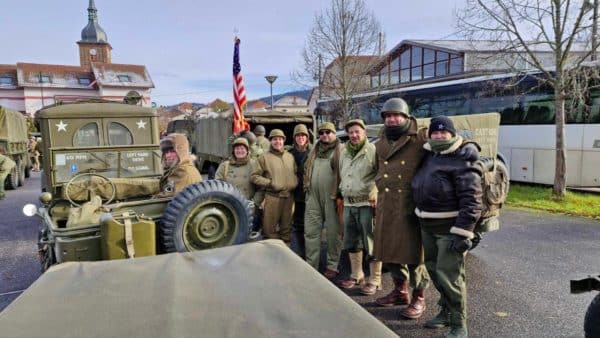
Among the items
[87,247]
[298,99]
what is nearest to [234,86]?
[87,247]

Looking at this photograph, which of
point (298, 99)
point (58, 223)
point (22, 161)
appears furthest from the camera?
point (298, 99)

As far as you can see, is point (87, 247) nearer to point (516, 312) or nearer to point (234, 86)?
point (516, 312)

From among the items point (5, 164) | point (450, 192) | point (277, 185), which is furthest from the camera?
point (5, 164)

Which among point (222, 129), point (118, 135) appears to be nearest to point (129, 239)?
point (118, 135)

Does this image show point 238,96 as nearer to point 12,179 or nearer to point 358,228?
point 358,228

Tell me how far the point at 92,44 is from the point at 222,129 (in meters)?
64.2

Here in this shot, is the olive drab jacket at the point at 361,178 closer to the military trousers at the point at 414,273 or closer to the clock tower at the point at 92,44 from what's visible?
the military trousers at the point at 414,273

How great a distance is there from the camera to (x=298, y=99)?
60344 millimetres

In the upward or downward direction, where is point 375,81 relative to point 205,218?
upward

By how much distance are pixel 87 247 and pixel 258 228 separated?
235 cm

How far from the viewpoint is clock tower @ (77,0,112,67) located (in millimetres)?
65375

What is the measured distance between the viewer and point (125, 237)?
3453mm

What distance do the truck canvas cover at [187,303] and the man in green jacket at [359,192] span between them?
2.52 meters

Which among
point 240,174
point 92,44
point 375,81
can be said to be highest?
point 92,44
